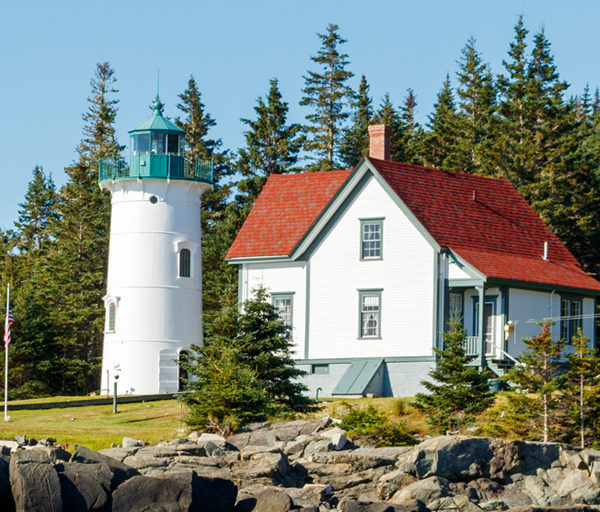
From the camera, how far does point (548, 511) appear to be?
21844 mm

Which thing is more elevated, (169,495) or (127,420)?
(127,420)

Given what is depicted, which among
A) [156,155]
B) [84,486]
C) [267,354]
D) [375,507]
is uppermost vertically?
[156,155]

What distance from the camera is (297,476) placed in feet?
76.4

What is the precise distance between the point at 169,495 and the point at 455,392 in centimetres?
958

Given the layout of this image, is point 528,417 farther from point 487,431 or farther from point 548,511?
point 548,511

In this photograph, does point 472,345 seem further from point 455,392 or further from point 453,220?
point 455,392

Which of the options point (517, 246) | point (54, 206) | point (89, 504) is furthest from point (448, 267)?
point (54, 206)

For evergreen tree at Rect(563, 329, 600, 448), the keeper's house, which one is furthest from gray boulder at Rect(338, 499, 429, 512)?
the keeper's house

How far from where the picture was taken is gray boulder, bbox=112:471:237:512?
20.6 meters

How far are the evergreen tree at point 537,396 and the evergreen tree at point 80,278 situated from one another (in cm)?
2564

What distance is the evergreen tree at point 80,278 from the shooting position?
50938mm

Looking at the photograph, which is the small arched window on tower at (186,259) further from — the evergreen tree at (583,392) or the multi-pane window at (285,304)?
the evergreen tree at (583,392)

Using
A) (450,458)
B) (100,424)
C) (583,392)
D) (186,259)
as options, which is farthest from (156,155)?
(450,458)

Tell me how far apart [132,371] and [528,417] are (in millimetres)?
16811
